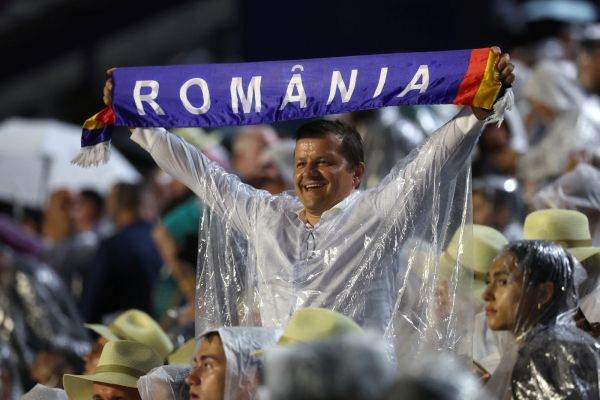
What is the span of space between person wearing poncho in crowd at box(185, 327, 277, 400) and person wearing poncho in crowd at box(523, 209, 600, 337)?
5.01ft


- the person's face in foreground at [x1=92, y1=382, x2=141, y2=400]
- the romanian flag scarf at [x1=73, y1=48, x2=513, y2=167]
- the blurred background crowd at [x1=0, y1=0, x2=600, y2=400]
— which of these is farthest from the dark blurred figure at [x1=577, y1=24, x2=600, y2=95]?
the person's face in foreground at [x1=92, y1=382, x2=141, y2=400]

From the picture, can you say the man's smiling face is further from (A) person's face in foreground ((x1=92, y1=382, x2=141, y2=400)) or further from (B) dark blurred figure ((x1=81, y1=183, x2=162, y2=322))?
(B) dark blurred figure ((x1=81, y1=183, x2=162, y2=322))

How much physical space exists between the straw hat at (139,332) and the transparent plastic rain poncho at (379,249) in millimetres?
895

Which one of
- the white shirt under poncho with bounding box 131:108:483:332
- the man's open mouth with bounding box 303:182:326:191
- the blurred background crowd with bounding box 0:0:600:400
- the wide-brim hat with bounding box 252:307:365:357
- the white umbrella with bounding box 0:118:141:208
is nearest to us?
the wide-brim hat with bounding box 252:307:365:357

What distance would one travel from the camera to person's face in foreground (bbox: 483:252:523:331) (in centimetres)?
527

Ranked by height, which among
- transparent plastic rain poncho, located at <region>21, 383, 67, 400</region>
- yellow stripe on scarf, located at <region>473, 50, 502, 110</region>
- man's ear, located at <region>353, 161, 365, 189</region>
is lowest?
transparent plastic rain poncho, located at <region>21, 383, 67, 400</region>

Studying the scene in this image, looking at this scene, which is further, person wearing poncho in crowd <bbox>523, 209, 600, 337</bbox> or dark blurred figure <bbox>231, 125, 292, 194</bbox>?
dark blurred figure <bbox>231, 125, 292, 194</bbox>

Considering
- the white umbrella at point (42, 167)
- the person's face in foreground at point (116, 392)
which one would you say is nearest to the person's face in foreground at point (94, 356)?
the person's face in foreground at point (116, 392)

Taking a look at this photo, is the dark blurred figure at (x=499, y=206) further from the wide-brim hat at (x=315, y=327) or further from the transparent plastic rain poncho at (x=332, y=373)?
the transparent plastic rain poncho at (x=332, y=373)

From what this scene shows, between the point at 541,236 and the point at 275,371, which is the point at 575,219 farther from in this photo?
the point at 275,371

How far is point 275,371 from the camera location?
123 inches

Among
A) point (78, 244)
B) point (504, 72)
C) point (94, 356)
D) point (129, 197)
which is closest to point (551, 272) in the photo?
point (504, 72)

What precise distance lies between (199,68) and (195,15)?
11.6 m

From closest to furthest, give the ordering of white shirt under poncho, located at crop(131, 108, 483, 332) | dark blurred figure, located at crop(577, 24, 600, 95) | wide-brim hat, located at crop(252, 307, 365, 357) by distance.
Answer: wide-brim hat, located at crop(252, 307, 365, 357) → white shirt under poncho, located at crop(131, 108, 483, 332) → dark blurred figure, located at crop(577, 24, 600, 95)
